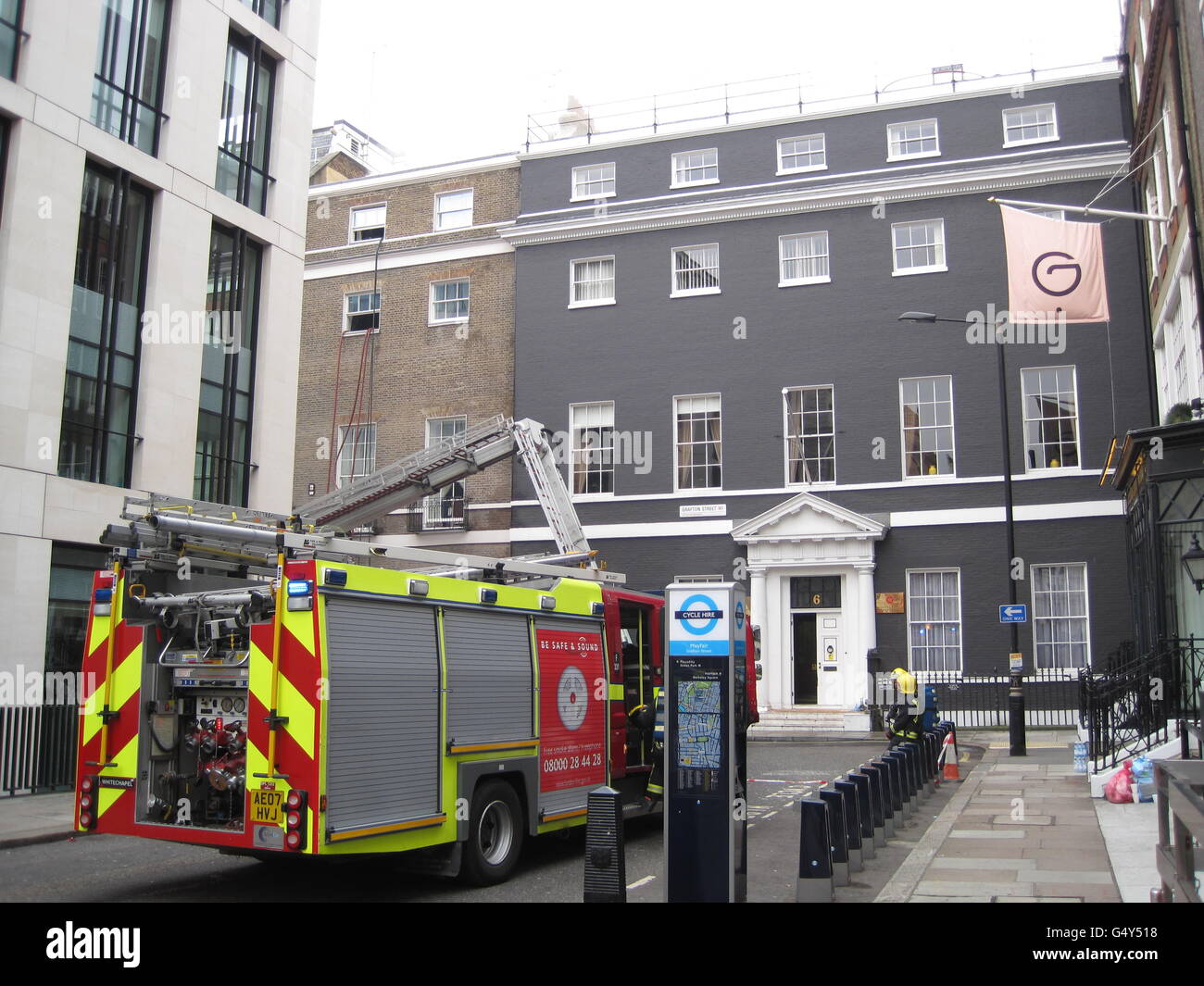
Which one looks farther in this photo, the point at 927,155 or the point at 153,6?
the point at 927,155

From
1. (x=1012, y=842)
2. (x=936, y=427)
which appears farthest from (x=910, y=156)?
(x=1012, y=842)

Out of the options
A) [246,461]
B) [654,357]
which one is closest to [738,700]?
[246,461]

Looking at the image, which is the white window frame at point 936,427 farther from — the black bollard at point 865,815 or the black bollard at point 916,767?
the black bollard at point 865,815

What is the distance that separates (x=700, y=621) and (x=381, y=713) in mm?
2622

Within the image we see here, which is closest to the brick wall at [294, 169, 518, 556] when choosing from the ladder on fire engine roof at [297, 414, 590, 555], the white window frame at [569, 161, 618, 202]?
the white window frame at [569, 161, 618, 202]

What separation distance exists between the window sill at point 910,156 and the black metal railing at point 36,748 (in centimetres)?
2352

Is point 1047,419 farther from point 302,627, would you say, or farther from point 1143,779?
point 302,627

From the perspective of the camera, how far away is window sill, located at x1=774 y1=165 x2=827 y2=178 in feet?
97.1

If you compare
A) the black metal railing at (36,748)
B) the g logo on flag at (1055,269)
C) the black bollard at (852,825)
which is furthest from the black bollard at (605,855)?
the g logo on flag at (1055,269)

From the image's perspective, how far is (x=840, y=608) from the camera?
27.7 metres

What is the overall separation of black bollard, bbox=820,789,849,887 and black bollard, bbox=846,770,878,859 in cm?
93
